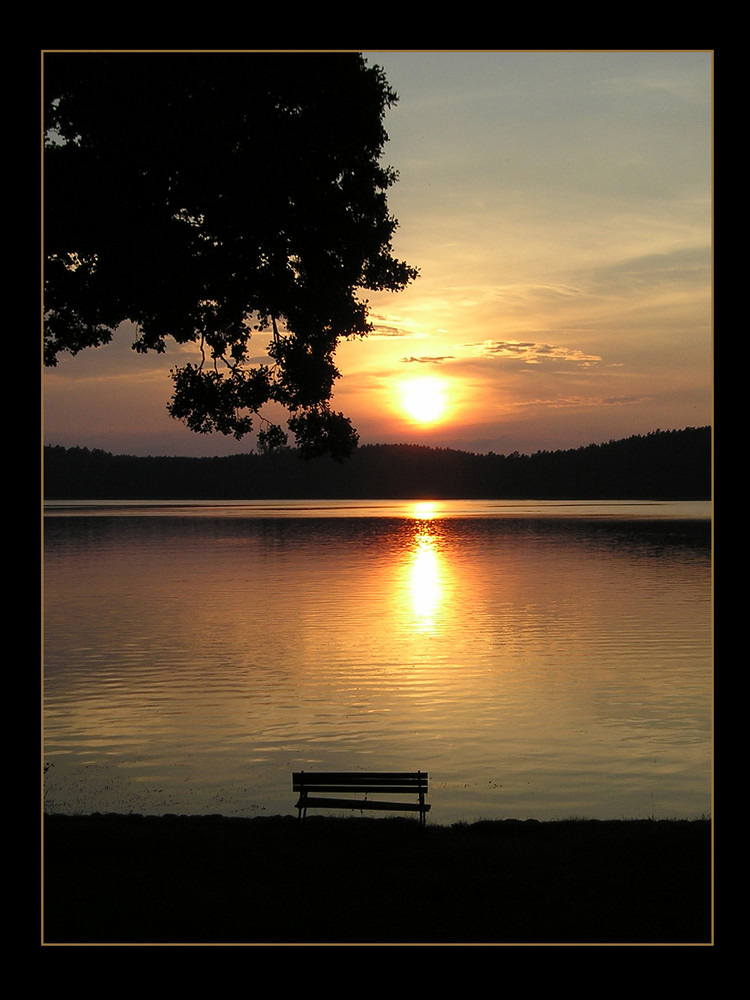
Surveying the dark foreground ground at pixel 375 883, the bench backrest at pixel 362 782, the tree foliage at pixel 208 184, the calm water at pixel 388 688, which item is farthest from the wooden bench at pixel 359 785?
the tree foliage at pixel 208 184

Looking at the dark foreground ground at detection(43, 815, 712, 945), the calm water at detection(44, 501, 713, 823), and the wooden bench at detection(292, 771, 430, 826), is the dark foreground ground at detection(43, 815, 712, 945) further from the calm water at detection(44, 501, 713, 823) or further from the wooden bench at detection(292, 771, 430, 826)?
the calm water at detection(44, 501, 713, 823)

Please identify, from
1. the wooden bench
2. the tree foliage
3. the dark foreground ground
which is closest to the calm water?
the wooden bench

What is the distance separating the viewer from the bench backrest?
1574cm

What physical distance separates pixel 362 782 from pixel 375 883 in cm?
295

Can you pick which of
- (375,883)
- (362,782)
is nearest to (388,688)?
(362,782)

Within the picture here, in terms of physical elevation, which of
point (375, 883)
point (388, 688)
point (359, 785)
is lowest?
point (388, 688)

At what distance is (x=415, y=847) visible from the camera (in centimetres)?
1446

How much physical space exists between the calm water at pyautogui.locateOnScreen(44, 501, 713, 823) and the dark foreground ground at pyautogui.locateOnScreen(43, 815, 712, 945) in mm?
4122

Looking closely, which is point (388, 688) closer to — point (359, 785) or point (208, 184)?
point (359, 785)

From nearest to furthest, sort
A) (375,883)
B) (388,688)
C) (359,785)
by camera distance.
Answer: (375,883) < (359,785) < (388,688)

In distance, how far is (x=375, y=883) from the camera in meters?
12.8
